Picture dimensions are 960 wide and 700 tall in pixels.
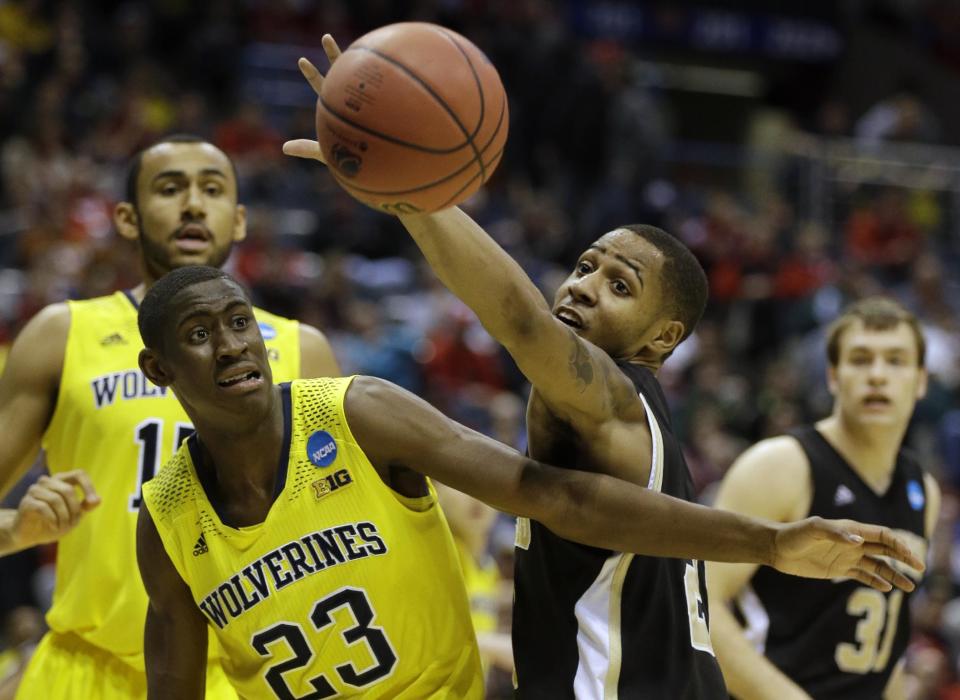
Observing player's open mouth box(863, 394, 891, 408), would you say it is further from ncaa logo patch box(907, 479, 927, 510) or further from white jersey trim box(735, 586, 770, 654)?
white jersey trim box(735, 586, 770, 654)

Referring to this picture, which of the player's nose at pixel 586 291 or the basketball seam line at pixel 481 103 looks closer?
the basketball seam line at pixel 481 103

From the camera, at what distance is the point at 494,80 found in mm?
2943

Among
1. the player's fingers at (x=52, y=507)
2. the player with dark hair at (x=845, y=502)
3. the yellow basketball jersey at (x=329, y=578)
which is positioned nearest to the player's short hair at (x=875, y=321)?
the player with dark hair at (x=845, y=502)

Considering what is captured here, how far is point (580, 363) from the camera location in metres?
2.94

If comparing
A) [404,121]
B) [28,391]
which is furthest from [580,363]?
[28,391]

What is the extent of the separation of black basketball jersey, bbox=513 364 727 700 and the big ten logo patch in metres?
0.48

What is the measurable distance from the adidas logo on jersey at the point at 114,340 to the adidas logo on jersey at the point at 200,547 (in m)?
1.01

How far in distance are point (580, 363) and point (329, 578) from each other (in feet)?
2.81

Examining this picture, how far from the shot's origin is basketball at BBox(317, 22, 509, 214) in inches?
109

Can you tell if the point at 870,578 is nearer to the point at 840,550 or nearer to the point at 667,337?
the point at 840,550

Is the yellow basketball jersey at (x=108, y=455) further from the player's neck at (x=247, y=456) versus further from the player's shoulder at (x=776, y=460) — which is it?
the player's shoulder at (x=776, y=460)

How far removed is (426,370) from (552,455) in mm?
7236

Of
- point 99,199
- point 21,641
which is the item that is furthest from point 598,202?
point 21,641

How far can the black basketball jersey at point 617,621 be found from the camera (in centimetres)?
316
